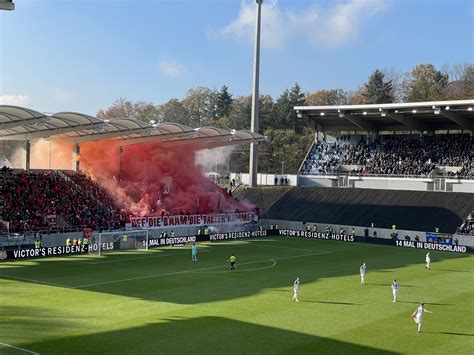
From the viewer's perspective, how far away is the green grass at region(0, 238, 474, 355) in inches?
853

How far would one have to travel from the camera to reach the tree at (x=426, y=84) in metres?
105

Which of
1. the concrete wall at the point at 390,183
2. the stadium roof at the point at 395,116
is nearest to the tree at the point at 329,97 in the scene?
the stadium roof at the point at 395,116

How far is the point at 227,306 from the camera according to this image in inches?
1097

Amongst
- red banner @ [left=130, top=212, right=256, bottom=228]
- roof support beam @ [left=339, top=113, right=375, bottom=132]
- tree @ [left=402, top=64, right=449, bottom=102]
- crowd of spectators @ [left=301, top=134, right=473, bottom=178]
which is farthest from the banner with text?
tree @ [left=402, top=64, right=449, bottom=102]

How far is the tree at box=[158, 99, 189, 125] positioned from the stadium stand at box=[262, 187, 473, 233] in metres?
60.0

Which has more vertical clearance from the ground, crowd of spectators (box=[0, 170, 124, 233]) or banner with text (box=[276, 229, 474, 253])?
crowd of spectators (box=[0, 170, 124, 233])

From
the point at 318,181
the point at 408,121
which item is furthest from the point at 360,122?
the point at 318,181

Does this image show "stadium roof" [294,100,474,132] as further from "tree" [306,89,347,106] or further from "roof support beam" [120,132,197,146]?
"tree" [306,89,347,106]

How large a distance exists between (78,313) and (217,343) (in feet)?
24.5

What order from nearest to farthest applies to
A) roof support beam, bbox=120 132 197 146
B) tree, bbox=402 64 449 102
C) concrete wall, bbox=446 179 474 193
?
roof support beam, bbox=120 132 197 146
concrete wall, bbox=446 179 474 193
tree, bbox=402 64 449 102

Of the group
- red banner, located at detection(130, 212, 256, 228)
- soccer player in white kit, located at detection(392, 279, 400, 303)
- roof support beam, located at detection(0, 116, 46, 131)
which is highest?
roof support beam, located at detection(0, 116, 46, 131)

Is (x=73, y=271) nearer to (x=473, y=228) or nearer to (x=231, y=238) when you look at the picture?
(x=231, y=238)

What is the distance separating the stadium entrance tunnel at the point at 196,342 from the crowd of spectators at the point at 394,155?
47360mm

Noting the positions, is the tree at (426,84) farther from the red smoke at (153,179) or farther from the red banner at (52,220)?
the red banner at (52,220)
